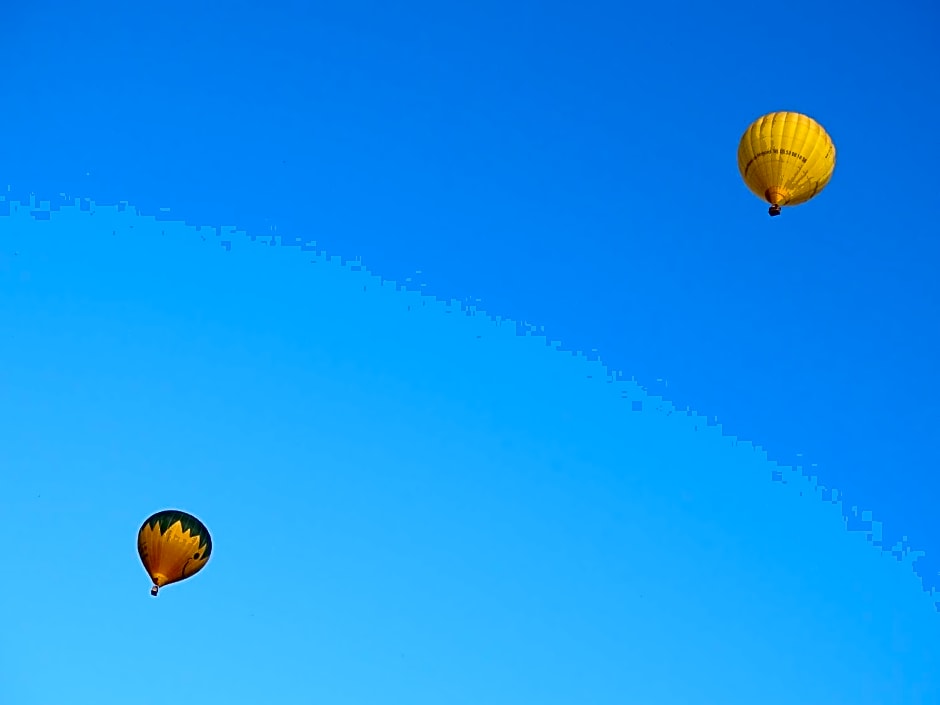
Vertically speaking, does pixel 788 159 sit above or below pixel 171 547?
above

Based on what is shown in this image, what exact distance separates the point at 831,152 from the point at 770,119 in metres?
1.76

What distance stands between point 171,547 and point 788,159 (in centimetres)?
2240

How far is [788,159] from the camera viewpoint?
1039 inches

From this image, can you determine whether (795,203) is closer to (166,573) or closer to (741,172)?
(741,172)

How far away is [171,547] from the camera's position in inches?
1359

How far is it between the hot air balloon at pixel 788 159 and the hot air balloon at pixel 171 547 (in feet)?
69.1

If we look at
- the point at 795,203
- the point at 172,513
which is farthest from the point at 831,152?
the point at 172,513

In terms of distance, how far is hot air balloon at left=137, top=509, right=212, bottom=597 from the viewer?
34.5m

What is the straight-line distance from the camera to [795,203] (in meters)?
26.9

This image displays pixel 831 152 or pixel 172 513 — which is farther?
pixel 172 513

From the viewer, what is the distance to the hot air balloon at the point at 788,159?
86.6 feet

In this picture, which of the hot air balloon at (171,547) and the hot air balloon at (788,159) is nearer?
the hot air balloon at (788,159)

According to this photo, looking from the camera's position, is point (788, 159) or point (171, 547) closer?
point (788, 159)

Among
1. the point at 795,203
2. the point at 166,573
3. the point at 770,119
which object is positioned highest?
the point at 770,119
